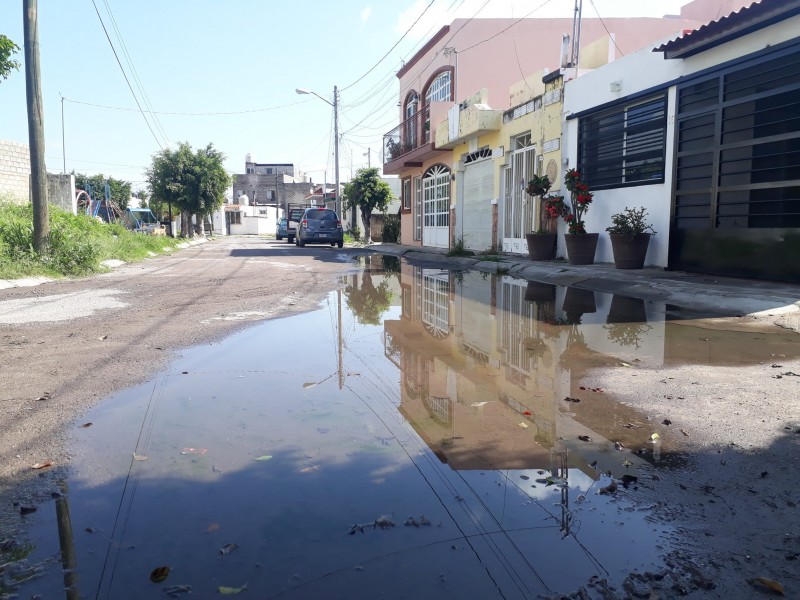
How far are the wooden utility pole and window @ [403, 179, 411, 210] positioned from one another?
18021 millimetres

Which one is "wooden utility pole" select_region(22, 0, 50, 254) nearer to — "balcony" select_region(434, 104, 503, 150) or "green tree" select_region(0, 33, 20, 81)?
"green tree" select_region(0, 33, 20, 81)

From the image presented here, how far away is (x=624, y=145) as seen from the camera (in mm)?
12750

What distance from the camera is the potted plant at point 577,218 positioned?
1309cm

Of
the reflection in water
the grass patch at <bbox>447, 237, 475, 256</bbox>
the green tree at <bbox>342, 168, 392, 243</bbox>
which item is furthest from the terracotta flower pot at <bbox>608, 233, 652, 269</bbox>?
the green tree at <bbox>342, 168, 392, 243</bbox>

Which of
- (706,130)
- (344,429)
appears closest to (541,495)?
(344,429)

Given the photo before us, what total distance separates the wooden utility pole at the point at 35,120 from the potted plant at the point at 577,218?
1107cm

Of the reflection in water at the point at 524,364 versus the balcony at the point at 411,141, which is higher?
the balcony at the point at 411,141

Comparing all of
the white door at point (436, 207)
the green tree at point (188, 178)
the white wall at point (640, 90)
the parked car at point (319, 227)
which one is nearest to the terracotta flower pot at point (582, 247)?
the white wall at point (640, 90)

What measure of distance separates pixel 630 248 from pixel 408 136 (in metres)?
18.0

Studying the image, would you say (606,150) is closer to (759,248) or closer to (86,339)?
(759,248)

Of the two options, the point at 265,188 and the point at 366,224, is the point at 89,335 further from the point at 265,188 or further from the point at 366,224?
the point at 265,188

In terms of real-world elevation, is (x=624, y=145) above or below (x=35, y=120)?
below

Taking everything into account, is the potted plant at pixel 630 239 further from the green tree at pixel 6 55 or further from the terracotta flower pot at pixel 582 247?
the green tree at pixel 6 55

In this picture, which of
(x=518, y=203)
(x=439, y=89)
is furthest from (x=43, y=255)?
(x=439, y=89)
